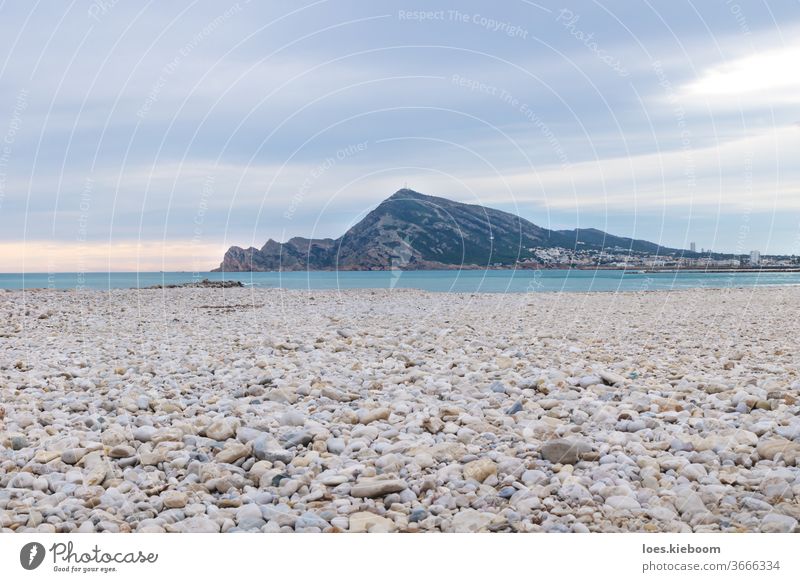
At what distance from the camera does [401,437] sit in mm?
7441

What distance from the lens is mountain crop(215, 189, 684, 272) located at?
67.3 metres

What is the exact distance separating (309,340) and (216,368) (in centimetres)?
338

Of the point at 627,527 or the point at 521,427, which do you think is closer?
the point at 627,527

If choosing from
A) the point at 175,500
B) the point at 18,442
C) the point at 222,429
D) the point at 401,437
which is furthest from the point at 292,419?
the point at 18,442

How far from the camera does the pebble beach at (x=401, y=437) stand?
5.73m

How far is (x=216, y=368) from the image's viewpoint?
1155 cm

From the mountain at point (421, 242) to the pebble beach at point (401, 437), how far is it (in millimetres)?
41030

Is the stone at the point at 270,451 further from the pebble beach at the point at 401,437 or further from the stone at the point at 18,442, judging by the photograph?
the stone at the point at 18,442

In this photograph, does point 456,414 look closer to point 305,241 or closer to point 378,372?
point 378,372

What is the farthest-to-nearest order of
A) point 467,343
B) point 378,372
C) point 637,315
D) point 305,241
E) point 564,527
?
point 305,241 → point 637,315 → point 467,343 → point 378,372 → point 564,527

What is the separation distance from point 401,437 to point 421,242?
202 feet

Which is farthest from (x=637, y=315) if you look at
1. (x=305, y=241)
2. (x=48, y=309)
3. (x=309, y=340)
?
(x=305, y=241)

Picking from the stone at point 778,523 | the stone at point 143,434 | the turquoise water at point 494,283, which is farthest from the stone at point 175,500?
the turquoise water at point 494,283

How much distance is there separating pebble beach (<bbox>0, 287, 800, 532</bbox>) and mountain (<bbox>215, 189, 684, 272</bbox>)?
41.0m
